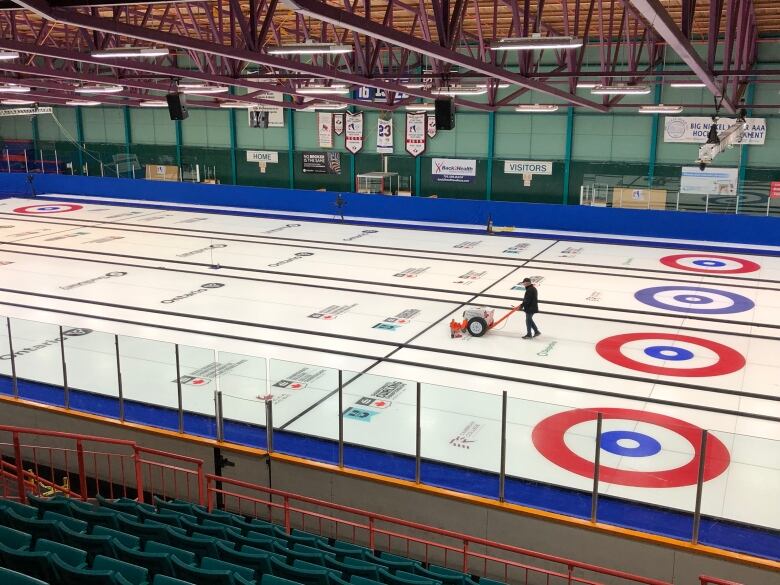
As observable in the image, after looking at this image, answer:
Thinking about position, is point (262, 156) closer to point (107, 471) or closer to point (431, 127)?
point (431, 127)

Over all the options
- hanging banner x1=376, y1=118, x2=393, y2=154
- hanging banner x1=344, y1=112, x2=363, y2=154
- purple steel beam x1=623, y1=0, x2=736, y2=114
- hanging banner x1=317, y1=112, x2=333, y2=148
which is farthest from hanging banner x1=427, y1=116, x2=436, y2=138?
purple steel beam x1=623, y1=0, x2=736, y2=114

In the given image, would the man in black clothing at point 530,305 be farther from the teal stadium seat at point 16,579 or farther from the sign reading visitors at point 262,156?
the sign reading visitors at point 262,156

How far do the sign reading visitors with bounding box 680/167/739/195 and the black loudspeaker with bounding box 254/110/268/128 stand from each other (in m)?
21.9

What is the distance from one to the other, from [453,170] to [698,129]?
11.5 meters

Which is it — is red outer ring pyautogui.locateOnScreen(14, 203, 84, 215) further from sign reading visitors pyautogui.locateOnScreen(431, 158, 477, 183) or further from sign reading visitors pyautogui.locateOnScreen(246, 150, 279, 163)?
sign reading visitors pyautogui.locateOnScreen(431, 158, 477, 183)

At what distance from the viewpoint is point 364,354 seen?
1520cm

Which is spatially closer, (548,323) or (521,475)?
(521,475)

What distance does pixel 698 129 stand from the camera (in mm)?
32312

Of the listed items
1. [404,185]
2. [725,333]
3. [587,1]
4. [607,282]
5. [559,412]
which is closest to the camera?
[559,412]

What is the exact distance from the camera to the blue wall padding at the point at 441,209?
28578 millimetres

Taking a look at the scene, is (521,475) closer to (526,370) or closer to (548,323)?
(526,370)

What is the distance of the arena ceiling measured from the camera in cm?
1273

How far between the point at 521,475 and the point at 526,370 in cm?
575

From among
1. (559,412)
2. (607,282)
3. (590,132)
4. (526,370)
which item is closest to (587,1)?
(607,282)
